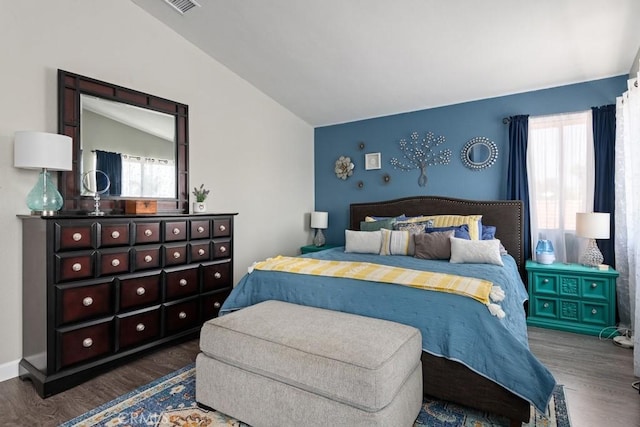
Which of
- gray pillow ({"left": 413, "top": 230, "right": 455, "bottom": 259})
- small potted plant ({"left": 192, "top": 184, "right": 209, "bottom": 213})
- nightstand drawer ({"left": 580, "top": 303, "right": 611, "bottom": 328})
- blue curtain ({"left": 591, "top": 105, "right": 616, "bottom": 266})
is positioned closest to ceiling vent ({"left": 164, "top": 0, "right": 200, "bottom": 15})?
small potted plant ({"left": 192, "top": 184, "right": 209, "bottom": 213})

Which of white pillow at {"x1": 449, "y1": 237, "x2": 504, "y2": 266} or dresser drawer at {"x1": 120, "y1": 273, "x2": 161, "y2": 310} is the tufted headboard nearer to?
white pillow at {"x1": 449, "y1": 237, "x2": 504, "y2": 266}

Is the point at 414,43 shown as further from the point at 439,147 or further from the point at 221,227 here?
the point at 221,227

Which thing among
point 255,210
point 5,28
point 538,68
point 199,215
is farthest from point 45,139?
point 538,68

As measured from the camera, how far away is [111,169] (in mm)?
2908

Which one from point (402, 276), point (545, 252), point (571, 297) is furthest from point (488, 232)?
point (402, 276)

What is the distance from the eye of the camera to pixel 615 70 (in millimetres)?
3266

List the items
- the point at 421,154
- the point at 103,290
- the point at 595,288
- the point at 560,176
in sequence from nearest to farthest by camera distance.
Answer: the point at 103,290 → the point at 595,288 → the point at 560,176 → the point at 421,154

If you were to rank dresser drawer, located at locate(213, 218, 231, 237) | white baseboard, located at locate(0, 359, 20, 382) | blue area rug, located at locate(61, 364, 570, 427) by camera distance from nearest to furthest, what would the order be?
blue area rug, located at locate(61, 364, 570, 427) → white baseboard, located at locate(0, 359, 20, 382) → dresser drawer, located at locate(213, 218, 231, 237)

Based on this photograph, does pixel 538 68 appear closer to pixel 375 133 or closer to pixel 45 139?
pixel 375 133

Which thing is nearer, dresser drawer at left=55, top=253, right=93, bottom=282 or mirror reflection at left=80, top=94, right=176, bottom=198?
dresser drawer at left=55, top=253, right=93, bottom=282

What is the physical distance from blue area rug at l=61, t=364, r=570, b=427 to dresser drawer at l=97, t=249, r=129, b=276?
33.1 inches

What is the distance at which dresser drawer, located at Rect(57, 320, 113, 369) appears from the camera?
2.25 metres

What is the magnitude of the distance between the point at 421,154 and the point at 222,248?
8.86 ft

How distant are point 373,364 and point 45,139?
95.6 inches
